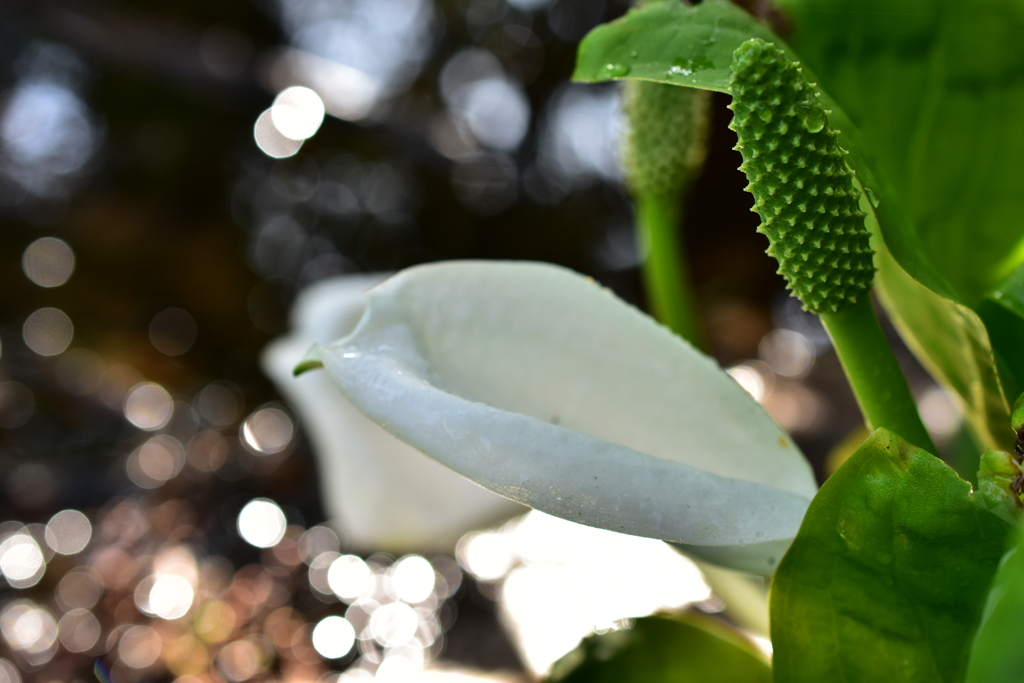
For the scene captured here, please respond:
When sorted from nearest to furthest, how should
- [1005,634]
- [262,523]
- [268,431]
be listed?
1. [1005,634]
2. [262,523]
3. [268,431]

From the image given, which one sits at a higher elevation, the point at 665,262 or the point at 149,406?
the point at 665,262

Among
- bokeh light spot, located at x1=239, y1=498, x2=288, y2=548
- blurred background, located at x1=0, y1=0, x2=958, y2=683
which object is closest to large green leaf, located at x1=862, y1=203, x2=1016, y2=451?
blurred background, located at x1=0, y1=0, x2=958, y2=683

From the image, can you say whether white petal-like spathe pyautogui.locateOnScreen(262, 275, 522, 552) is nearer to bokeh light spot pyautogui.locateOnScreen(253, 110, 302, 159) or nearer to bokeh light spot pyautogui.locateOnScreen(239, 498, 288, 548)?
bokeh light spot pyautogui.locateOnScreen(239, 498, 288, 548)

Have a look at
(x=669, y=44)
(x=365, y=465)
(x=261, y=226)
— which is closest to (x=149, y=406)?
(x=261, y=226)

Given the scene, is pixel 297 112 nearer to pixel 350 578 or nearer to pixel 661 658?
pixel 350 578

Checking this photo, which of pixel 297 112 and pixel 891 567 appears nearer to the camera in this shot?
pixel 891 567

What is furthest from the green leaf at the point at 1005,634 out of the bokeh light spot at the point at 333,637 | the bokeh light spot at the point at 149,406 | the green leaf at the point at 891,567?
the bokeh light spot at the point at 149,406
